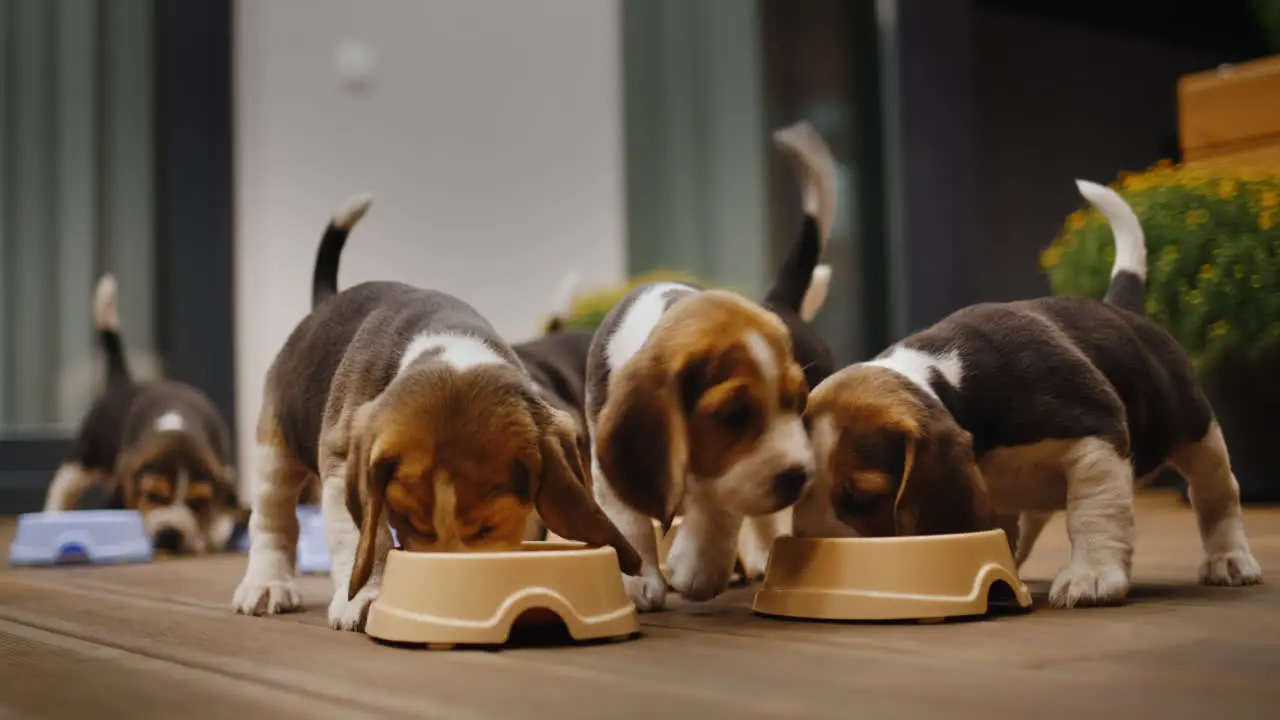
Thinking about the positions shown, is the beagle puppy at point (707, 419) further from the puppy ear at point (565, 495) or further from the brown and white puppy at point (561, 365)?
the brown and white puppy at point (561, 365)

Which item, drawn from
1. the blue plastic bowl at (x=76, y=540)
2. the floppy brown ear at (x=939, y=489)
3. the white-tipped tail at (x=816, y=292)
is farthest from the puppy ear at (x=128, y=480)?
the floppy brown ear at (x=939, y=489)

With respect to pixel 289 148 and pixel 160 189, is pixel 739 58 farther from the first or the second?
pixel 160 189

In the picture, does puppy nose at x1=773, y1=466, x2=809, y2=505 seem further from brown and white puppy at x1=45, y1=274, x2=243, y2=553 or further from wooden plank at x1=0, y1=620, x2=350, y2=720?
brown and white puppy at x1=45, y1=274, x2=243, y2=553

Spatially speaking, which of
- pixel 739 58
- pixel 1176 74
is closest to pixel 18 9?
pixel 739 58

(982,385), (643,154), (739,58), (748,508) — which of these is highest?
(739,58)

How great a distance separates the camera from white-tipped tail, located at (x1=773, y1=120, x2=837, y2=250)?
3.46 meters

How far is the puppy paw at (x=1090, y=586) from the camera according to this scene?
109 inches

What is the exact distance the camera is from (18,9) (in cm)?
770

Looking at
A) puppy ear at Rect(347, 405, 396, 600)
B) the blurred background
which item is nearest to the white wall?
the blurred background

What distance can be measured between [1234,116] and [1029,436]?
4654mm

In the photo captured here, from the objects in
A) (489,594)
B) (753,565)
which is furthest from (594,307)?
(489,594)

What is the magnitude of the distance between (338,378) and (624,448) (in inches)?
26.6

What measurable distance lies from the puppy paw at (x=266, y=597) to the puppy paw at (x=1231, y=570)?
209cm

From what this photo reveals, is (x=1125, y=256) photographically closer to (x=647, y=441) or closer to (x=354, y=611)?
(x=647, y=441)
